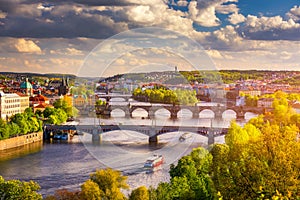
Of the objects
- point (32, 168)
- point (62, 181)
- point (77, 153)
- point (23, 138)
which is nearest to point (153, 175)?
point (62, 181)

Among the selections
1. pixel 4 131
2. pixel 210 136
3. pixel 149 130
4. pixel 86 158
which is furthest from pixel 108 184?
pixel 149 130

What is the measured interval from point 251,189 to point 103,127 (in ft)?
35.3

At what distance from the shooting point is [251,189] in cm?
449

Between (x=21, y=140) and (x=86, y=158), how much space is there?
334 centimetres

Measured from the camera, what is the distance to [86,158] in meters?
11.4

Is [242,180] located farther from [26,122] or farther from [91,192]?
[26,122]

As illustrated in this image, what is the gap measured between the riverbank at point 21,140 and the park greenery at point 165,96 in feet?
16.1

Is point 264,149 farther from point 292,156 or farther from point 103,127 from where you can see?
point 103,127

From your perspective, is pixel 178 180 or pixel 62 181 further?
pixel 62 181

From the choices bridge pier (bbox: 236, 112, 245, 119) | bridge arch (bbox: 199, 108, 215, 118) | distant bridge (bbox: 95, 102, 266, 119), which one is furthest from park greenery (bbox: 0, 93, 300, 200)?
bridge pier (bbox: 236, 112, 245, 119)

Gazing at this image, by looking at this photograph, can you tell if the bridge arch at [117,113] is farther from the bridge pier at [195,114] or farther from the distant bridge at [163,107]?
the bridge pier at [195,114]

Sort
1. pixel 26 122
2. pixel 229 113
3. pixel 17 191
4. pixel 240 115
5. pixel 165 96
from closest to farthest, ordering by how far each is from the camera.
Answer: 1. pixel 17 191
2. pixel 26 122
3. pixel 165 96
4. pixel 240 115
5. pixel 229 113

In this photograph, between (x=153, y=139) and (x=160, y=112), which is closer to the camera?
(x=153, y=139)

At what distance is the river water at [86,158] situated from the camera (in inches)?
362
